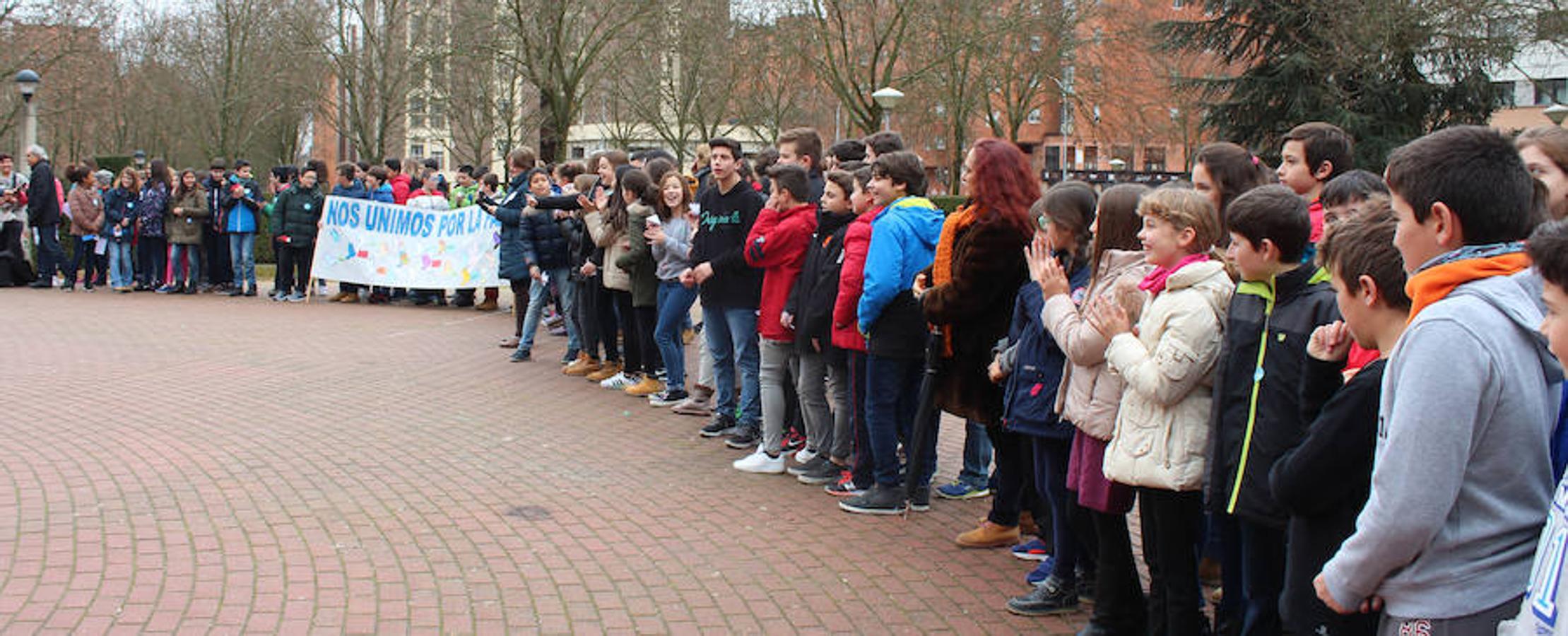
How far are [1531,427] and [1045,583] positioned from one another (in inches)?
110

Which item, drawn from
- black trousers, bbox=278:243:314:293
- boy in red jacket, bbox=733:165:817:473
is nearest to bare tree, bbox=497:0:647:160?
black trousers, bbox=278:243:314:293

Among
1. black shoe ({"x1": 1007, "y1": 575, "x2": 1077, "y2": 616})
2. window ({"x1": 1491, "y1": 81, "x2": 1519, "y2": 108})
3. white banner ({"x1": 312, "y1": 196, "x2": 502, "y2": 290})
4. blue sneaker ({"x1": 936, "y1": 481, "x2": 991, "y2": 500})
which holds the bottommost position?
black shoe ({"x1": 1007, "y1": 575, "x2": 1077, "y2": 616})

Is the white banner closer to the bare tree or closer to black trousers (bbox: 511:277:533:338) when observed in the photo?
black trousers (bbox: 511:277:533:338)

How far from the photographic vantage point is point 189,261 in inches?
758

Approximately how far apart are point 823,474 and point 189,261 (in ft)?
48.4

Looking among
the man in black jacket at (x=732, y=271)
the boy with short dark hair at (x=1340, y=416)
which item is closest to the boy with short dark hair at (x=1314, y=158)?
the boy with short dark hair at (x=1340, y=416)

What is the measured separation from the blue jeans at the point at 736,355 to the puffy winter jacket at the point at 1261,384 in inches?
187

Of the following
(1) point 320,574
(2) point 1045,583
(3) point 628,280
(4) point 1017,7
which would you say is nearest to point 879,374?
(2) point 1045,583

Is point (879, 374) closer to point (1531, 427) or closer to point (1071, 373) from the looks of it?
point (1071, 373)

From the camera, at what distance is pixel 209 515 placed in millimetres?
6449

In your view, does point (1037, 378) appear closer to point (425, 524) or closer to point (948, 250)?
point (948, 250)

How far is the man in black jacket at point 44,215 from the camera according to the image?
19.7 metres

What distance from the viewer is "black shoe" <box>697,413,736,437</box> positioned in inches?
355

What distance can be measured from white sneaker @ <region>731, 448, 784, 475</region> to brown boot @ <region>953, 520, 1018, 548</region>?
175 centimetres
